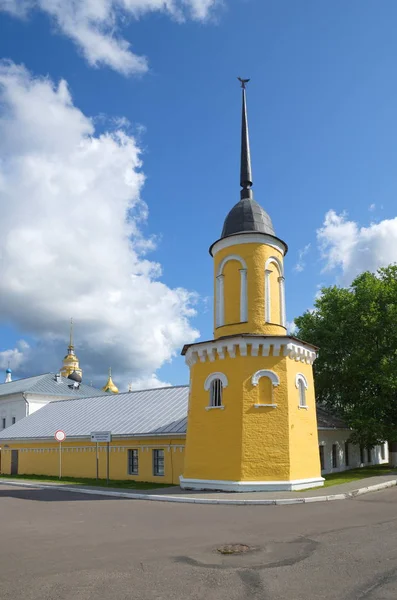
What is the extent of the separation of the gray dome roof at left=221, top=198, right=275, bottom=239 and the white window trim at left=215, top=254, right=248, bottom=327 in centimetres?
117

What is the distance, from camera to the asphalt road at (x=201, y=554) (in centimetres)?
666

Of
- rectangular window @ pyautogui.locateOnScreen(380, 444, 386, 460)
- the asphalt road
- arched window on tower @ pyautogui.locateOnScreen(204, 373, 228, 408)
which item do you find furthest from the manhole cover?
rectangular window @ pyautogui.locateOnScreen(380, 444, 386, 460)

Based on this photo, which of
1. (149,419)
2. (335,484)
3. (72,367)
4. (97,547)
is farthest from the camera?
(72,367)

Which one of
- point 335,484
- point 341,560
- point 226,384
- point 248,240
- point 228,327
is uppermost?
point 248,240

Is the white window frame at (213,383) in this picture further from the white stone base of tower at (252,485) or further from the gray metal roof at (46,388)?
the gray metal roof at (46,388)

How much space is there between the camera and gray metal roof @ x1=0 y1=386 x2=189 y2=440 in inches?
985

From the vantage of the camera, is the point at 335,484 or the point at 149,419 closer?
the point at 335,484

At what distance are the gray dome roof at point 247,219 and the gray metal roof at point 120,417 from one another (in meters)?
9.11

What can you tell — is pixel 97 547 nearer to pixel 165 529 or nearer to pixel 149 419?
pixel 165 529

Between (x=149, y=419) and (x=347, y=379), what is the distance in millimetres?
11738

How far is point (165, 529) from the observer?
1109 centimetres

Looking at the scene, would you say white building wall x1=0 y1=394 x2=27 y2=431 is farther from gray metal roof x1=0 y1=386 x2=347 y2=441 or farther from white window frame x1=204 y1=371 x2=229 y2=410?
white window frame x1=204 y1=371 x2=229 y2=410

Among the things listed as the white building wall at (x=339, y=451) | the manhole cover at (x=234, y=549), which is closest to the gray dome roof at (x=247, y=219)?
the white building wall at (x=339, y=451)

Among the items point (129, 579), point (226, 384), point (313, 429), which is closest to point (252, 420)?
point (226, 384)
